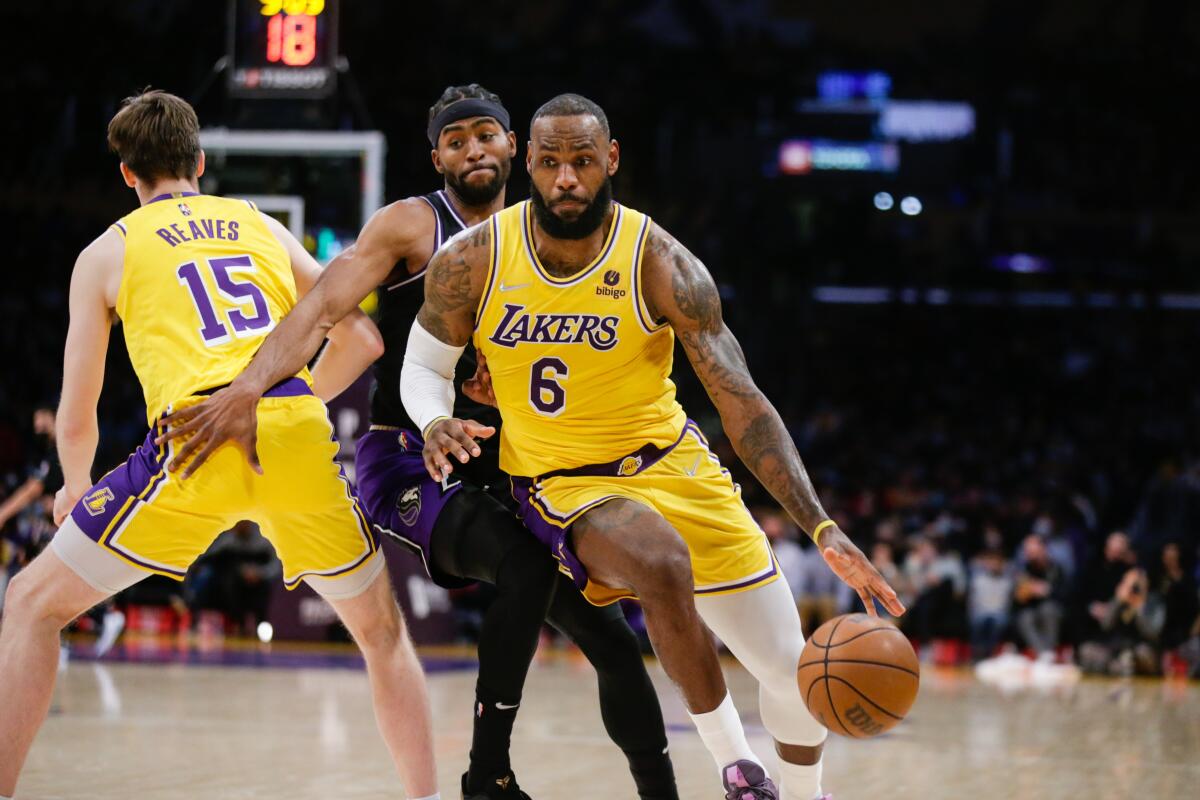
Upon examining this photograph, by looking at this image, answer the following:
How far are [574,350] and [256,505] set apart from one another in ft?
3.39

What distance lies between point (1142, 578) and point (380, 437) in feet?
35.3

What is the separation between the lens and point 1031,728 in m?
8.82

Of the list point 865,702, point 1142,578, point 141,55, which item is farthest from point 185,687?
point 141,55

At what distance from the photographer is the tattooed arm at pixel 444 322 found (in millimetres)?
4426

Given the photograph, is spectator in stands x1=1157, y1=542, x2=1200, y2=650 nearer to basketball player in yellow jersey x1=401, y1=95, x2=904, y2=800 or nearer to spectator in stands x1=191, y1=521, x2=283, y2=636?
spectator in stands x1=191, y1=521, x2=283, y2=636

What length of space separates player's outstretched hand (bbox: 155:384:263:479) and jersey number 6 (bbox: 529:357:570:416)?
2.75ft

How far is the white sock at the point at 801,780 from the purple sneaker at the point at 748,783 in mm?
258

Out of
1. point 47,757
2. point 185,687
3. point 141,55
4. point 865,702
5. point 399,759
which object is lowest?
point 185,687

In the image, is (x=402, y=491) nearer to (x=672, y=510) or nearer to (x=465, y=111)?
(x=672, y=510)

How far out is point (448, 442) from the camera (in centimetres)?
417

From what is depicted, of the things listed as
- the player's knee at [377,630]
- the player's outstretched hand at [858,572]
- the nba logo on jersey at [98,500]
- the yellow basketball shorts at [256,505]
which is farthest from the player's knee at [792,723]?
the nba logo on jersey at [98,500]

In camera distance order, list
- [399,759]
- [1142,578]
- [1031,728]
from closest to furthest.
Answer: [399,759]
[1031,728]
[1142,578]

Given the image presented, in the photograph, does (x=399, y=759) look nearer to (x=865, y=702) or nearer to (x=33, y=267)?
(x=865, y=702)

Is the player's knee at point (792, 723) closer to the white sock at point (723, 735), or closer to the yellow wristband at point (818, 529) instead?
the white sock at point (723, 735)
